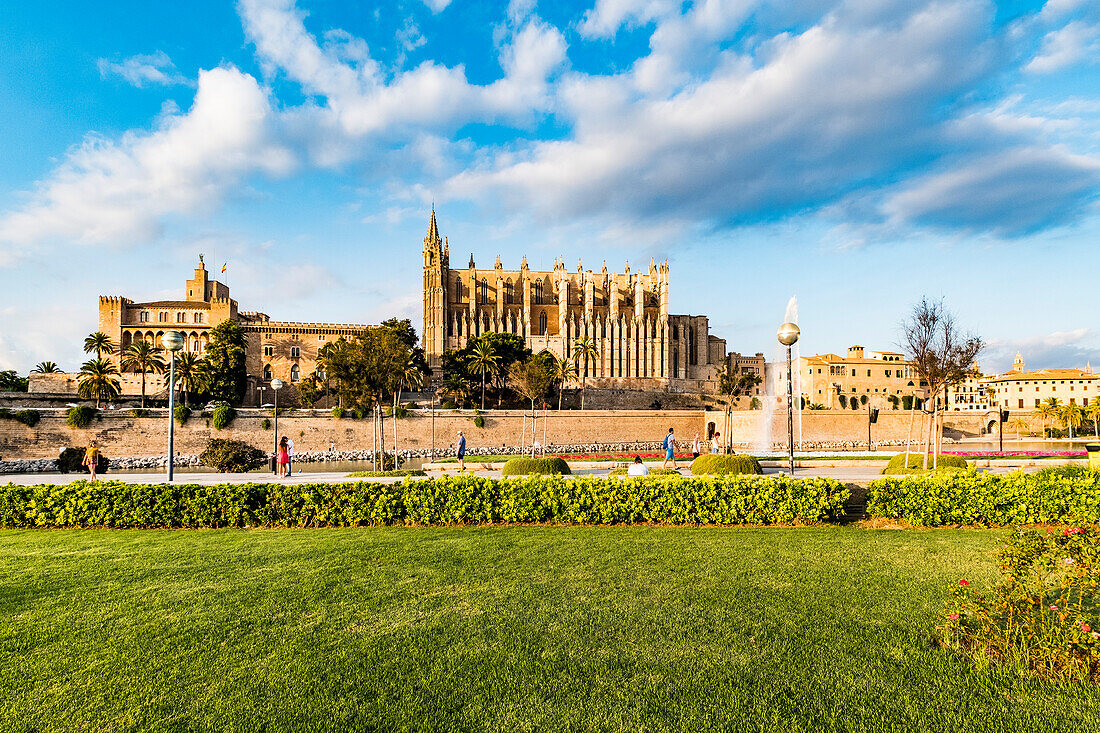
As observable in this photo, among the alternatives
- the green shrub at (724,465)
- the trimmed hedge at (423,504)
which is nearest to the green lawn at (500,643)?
the trimmed hedge at (423,504)

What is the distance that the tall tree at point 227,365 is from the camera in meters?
47.8

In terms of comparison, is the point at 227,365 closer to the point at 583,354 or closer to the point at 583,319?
the point at 583,354

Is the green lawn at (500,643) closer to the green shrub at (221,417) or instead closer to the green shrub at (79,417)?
the green shrub at (221,417)

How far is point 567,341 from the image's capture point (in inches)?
3216

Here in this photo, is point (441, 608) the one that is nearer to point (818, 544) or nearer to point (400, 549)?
point (400, 549)

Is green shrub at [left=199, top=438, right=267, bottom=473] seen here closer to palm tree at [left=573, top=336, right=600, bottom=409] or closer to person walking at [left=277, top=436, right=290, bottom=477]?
person walking at [left=277, top=436, right=290, bottom=477]

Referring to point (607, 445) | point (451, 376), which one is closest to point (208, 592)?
point (607, 445)

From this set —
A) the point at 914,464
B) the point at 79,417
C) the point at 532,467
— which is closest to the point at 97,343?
the point at 79,417

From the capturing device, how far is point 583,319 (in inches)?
3263

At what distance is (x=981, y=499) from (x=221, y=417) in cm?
3867

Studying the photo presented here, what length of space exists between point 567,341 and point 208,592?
3002 inches

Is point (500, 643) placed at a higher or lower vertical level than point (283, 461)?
higher

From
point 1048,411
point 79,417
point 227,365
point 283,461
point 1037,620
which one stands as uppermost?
point 227,365

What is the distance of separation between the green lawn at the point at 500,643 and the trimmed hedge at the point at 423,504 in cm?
218
